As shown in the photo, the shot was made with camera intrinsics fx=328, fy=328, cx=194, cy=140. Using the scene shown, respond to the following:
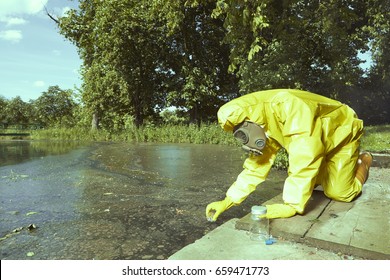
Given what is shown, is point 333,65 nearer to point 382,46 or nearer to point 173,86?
point 382,46

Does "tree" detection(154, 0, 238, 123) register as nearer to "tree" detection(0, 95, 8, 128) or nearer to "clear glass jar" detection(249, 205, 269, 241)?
"clear glass jar" detection(249, 205, 269, 241)

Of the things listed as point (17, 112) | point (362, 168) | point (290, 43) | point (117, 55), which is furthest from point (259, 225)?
point (17, 112)

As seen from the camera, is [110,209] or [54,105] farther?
[54,105]

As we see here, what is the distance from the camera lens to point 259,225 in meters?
2.72

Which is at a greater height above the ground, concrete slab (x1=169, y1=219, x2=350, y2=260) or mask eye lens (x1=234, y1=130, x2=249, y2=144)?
mask eye lens (x1=234, y1=130, x2=249, y2=144)

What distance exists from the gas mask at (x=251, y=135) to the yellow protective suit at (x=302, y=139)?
54 mm

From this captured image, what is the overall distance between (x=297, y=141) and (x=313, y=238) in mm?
776

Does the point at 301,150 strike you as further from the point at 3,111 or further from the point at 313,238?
the point at 3,111

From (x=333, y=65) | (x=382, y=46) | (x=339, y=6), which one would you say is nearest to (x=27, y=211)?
(x=339, y=6)

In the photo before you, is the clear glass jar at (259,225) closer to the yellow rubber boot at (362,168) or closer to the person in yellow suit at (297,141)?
the person in yellow suit at (297,141)

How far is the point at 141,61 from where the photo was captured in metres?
22.1

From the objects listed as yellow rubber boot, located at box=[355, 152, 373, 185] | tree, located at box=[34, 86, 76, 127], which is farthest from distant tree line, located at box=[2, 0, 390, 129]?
tree, located at box=[34, 86, 76, 127]

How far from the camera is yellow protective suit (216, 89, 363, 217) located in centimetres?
271
